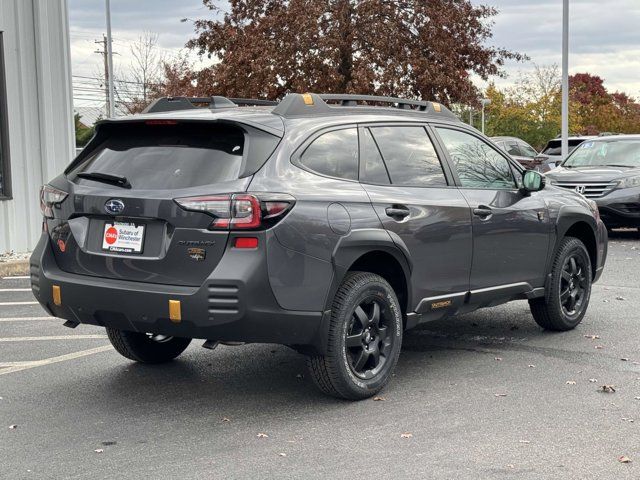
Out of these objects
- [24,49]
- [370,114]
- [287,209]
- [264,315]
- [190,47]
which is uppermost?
[190,47]

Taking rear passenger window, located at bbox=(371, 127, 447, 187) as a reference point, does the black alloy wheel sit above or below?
below

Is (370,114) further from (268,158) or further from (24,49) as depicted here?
(24,49)

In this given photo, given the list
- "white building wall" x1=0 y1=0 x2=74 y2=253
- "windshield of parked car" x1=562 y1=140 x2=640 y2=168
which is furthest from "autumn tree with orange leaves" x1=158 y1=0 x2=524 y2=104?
"white building wall" x1=0 y1=0 x2=74 y2=253

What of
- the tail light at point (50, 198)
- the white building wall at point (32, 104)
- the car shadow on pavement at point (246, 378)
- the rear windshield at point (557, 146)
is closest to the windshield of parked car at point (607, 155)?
the white building wall at point (32, 104)

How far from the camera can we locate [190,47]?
103 ft

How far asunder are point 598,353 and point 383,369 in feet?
6.60

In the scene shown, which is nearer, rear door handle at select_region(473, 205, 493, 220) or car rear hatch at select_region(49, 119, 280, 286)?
car rear hatch at select_region(49, 119, 280, 286)

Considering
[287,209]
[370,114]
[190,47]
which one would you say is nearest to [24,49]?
[370,114]

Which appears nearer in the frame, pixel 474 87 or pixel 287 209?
pixel 287 209

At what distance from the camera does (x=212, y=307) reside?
4918 mm

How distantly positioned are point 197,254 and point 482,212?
7.65 feet

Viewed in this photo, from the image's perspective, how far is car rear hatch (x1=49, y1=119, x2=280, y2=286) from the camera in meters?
4.99

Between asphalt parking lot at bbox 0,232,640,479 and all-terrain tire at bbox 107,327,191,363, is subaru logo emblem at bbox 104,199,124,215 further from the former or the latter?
all-terrain tire at bbox 107,327,191,363

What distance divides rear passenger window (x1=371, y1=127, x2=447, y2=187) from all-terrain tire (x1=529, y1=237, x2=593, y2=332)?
64.5 inches
